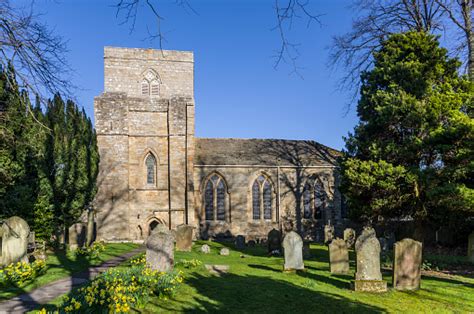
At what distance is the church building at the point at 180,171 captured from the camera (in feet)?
84.7

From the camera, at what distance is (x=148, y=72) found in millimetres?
29484

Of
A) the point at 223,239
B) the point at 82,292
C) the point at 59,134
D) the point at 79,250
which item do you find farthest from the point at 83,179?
the point at 82,292

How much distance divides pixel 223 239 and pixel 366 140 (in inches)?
581

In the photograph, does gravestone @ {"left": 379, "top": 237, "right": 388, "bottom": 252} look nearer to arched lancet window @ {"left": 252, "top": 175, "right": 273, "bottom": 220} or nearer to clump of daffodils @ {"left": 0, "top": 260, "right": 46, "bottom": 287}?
arched lancet window @ {"left": 252, "top": 175, "right": 273, "bottom": 220}

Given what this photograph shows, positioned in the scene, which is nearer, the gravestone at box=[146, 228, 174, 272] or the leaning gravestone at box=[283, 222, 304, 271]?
the gravestone at box=[146, 228, 174, 272]

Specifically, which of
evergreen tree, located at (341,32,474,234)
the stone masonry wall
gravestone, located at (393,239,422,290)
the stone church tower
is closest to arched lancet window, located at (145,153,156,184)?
the stone church tower

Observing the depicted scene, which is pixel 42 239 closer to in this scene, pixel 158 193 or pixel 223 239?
pixel 158 193

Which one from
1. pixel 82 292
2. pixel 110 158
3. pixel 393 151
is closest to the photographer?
pixel 82 292

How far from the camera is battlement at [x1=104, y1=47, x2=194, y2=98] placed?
28562 mm

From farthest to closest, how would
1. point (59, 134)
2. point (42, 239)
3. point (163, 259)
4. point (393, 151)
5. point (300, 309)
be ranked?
point (59, 134) < point (42, 239) < point (393, 151) < point (163, 259) < point (300, 309)

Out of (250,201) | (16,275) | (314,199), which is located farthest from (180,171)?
(16,275)

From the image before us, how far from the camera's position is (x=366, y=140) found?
16.2 metres

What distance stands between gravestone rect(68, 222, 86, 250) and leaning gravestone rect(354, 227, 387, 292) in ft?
44.4

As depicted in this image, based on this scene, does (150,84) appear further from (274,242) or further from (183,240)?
(274,242)
